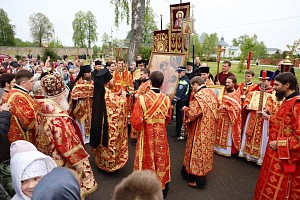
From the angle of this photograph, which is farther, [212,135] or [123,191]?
[212,135]

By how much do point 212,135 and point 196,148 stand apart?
350 mm

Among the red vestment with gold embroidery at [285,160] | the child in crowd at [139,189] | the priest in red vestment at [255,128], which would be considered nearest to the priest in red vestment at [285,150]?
the red vestment with gold embroidery at [285,160]

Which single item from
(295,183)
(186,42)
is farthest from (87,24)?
(295,183)

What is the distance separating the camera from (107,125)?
13.6 feet

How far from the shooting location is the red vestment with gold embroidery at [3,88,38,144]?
121 inches

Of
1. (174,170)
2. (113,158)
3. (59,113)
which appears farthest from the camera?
(174,170)

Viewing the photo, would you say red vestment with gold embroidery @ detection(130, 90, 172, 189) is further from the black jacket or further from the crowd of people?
the black jacket

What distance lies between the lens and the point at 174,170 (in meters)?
4.66

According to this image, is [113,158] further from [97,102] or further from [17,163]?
[17,163]

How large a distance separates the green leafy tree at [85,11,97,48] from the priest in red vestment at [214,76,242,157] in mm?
61321

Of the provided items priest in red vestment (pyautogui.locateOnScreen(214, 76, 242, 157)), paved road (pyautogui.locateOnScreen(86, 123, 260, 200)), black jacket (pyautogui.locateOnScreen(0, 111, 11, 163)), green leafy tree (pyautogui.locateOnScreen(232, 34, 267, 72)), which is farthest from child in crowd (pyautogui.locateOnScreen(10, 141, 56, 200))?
green leafy tree (pyautogui.locateOnScreen(232, 34, 267, 72))

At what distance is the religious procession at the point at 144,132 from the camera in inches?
60.7

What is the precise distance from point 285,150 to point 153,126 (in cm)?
170

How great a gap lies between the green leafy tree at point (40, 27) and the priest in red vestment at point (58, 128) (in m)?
59.5
